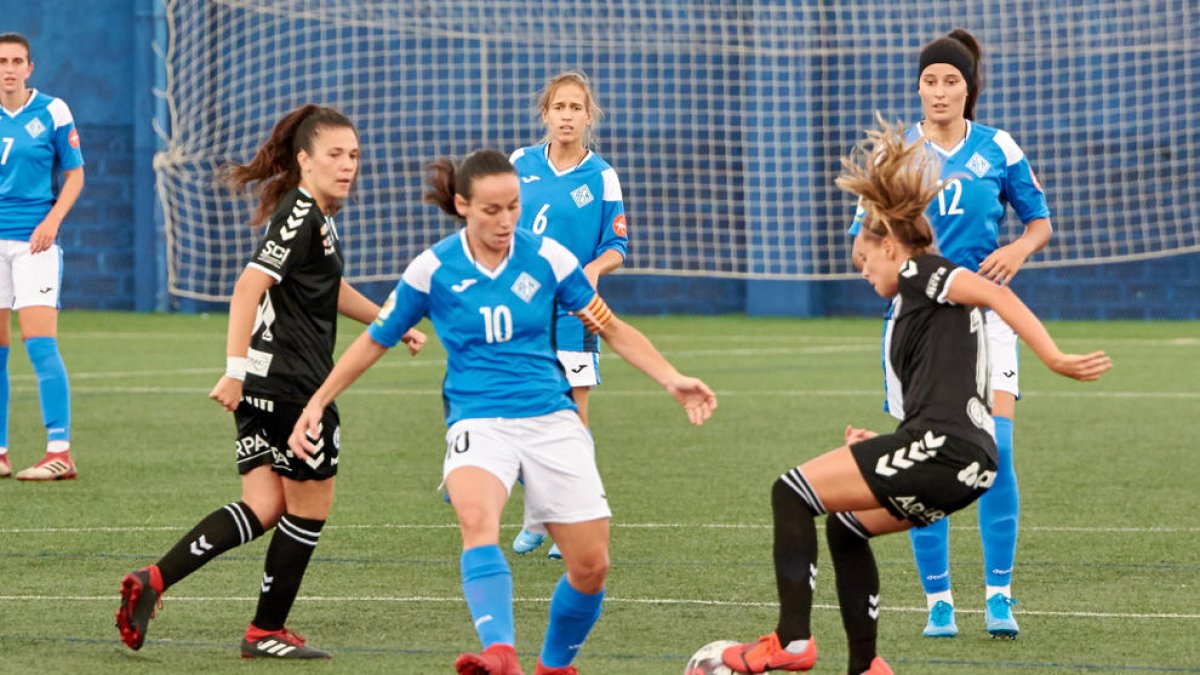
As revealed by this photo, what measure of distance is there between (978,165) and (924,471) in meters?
1.60

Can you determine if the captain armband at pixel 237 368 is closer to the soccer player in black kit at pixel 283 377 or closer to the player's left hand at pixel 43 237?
the soccer player in black kit at pixel 283 377

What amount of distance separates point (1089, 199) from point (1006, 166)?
15464mm

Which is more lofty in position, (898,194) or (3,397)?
(898,194)

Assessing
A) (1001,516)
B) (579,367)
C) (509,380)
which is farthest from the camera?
(579,367)

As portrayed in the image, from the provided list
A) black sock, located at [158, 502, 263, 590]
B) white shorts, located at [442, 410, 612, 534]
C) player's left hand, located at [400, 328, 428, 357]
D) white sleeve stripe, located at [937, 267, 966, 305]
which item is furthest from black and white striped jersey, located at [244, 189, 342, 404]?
white sleeve stripe, located at [937, 267, 966, 305]

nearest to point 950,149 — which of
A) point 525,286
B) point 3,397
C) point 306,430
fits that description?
point 525,286

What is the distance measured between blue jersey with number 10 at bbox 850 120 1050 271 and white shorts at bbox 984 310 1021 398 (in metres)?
0.19

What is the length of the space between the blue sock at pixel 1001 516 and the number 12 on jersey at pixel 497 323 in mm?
1698

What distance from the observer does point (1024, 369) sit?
617 inches

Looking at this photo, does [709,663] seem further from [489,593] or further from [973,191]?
[973,191]

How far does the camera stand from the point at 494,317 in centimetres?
477

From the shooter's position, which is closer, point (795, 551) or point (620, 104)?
point (795, 551)

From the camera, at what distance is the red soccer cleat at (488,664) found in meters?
4.25

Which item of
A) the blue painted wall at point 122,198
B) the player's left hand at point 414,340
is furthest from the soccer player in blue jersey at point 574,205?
the blue painted wall at point 122,198
